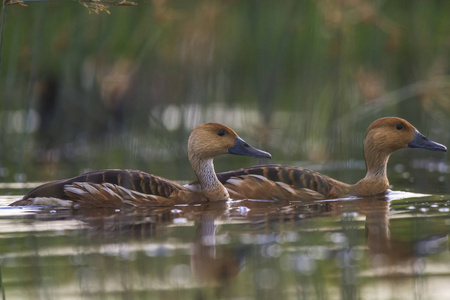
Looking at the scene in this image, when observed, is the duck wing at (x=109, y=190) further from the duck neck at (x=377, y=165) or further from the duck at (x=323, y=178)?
the duck neck at (x=377, y=165)

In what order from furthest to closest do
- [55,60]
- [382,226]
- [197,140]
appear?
[55,60], [197,140], [382,226]

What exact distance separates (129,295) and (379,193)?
216 inches

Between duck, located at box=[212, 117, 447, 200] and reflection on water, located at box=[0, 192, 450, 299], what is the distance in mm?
997

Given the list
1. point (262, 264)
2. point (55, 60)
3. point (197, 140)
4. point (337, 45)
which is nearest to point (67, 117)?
point (55, 60)

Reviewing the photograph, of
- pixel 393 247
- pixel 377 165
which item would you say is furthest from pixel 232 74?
pixel 393 247

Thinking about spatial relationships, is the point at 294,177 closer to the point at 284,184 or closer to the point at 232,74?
the point at 284,184

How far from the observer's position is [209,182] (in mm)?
9406

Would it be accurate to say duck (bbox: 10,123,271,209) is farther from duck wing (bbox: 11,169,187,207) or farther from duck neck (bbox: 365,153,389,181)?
duck neck (bbox: 365,153,389,181)

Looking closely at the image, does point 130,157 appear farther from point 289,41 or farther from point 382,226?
point 382,226

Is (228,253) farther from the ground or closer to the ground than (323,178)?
closer to the ground

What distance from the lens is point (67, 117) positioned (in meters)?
11.9

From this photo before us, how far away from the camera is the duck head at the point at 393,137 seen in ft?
32.9

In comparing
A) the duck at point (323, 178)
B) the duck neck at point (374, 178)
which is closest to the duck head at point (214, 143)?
the duck at point (323, 178)

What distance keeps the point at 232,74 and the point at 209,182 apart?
2.47 m
